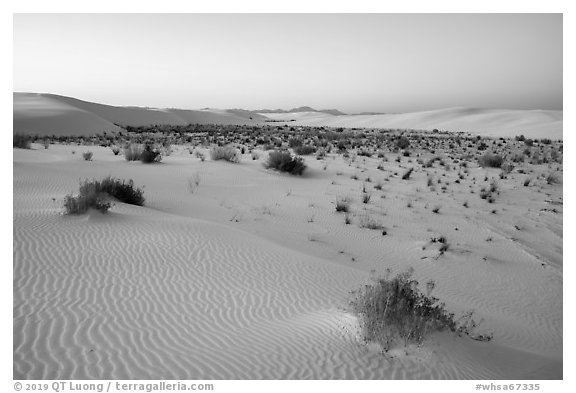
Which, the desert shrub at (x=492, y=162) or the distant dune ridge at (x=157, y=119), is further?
the distant dune ridge at (x=157, y=119)

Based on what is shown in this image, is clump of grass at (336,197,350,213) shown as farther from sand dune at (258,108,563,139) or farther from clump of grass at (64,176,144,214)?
sand dune at (258,108,563,139)

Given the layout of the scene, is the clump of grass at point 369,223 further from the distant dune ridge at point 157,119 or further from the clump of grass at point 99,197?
the distant dune ridge at point 157,119

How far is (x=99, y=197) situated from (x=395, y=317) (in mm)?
7359

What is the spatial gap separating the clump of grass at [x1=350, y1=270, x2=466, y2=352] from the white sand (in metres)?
0.21

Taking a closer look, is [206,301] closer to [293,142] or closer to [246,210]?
[246,210]

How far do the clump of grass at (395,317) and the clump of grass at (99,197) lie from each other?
252 inches

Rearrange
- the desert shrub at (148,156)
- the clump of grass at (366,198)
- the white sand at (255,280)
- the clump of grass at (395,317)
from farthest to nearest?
the desert shrub at (148,156) → the clump of grass at (366,198) → the clump of grass at (395,317) → the white sand at (255,280)

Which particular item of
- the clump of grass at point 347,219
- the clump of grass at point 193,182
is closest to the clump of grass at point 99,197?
Result: the clump of grass at point 193,182

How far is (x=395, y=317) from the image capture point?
4965 millimetres

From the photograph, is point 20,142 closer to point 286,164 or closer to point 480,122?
point 286,164

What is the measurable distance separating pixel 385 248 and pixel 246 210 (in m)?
4.17

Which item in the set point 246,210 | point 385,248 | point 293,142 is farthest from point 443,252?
point 293,142

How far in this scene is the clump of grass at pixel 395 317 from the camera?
487cm

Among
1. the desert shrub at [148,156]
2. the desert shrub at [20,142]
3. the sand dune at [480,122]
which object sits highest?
the sand dune at [480,122]
